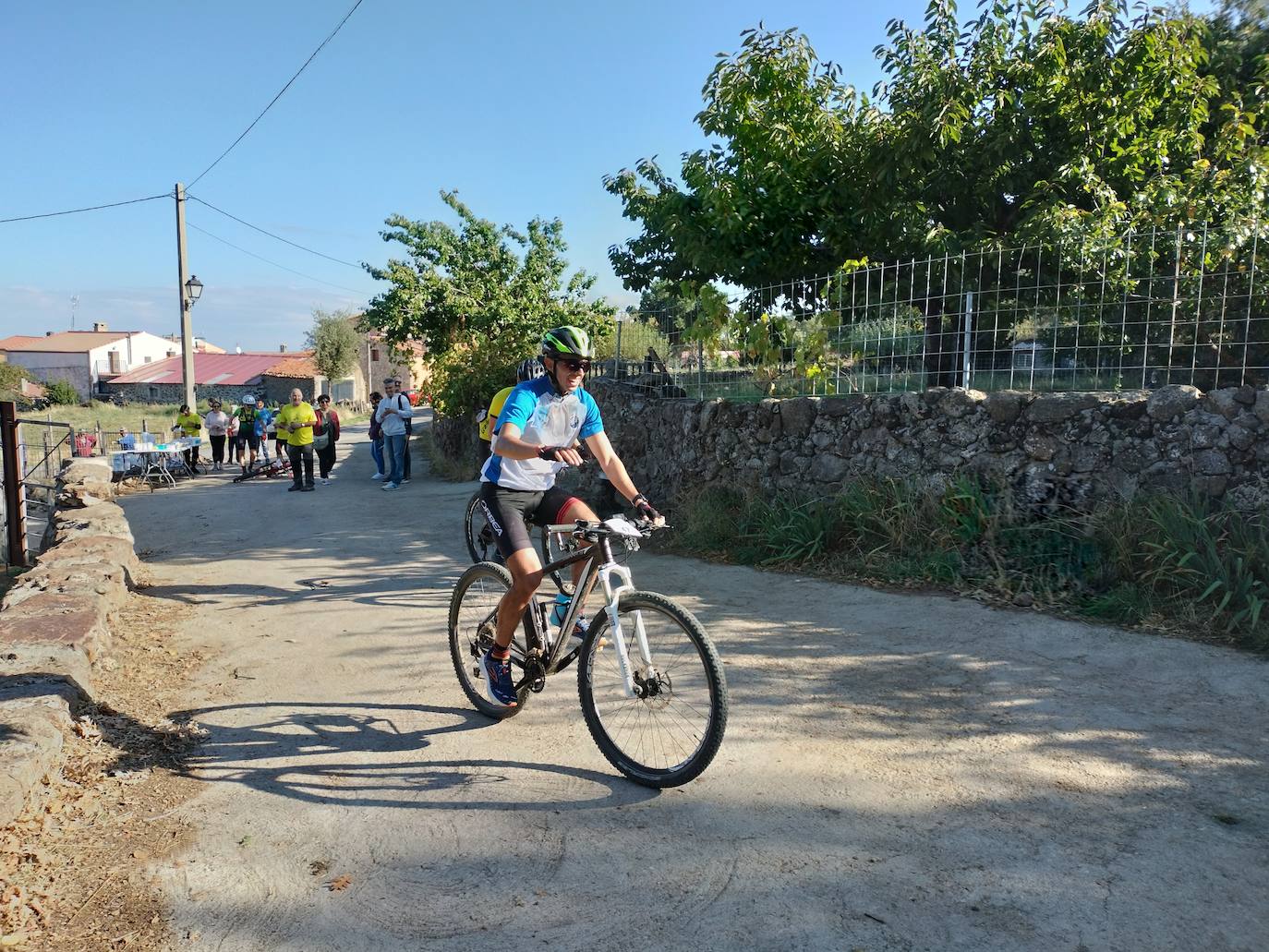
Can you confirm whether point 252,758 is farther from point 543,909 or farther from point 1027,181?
point 1027,181

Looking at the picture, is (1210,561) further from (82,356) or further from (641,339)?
(82,356)

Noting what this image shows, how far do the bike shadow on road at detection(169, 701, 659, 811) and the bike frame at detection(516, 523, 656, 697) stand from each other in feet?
1.46

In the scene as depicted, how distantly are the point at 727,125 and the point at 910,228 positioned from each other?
9.14ft

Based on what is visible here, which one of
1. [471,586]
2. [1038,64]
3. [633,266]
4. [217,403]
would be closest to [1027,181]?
[1038,64]

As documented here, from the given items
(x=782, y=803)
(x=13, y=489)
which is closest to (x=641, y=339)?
(x=13, y=489)

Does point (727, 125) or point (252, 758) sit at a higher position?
point (727, 125)

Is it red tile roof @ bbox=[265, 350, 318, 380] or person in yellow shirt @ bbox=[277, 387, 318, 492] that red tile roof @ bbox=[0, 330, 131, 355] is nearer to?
red tile roof @ bbox=[265, 350, 318, 380]

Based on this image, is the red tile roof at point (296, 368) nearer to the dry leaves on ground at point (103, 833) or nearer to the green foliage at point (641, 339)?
the green foliage at point (641, 339)

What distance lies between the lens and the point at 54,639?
4.89 metres

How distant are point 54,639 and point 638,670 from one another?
3.41 meters

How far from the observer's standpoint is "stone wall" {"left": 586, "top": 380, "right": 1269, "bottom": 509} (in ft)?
19.4

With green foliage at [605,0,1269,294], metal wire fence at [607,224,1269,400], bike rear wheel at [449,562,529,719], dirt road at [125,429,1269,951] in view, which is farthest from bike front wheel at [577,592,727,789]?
green foliage at [605,0,1269,294]

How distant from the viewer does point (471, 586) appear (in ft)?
15.5

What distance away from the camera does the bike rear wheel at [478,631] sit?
4418mm
